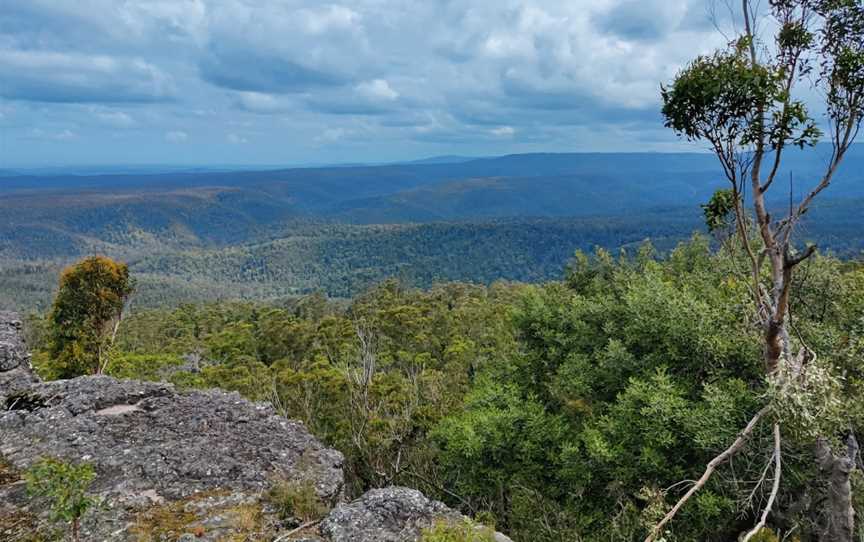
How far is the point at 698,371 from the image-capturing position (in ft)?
Result: 42.1

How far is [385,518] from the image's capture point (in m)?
9.88

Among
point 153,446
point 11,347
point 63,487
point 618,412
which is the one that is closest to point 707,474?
point 618,412

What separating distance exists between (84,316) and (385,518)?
88.8ft

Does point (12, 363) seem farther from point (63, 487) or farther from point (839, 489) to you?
point (839, 489)

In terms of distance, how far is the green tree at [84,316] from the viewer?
28531mm

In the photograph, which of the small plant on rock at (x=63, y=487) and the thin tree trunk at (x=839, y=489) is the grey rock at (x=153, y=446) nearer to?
the small plant on rock at (x=63, y=487)

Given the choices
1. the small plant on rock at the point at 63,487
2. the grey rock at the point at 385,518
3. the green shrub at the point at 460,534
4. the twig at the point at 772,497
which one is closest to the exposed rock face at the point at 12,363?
the small plant on rock at the point at 63,487

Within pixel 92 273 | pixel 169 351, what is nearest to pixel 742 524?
pixel 92 273

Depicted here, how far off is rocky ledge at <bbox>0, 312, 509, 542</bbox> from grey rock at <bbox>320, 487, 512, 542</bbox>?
21 millimetres

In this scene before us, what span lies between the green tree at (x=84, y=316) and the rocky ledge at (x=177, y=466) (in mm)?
14453

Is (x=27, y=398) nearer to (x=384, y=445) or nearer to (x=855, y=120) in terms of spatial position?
(x=384, y=445)

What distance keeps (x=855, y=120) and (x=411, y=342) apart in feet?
109

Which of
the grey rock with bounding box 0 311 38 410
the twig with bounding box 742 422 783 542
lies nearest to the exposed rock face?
the grey rock with bounding box 0 311 38 410

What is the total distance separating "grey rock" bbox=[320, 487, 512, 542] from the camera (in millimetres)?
9430
